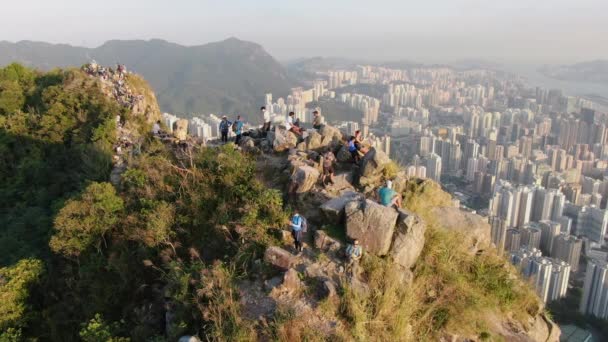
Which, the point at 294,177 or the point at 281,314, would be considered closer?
the point at 281,314

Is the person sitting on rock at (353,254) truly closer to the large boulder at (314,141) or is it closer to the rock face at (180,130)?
the large boulder at (314,141)

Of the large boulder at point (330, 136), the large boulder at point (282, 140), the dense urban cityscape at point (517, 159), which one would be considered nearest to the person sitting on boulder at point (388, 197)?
the dense urban cityscape at point (517, 159)

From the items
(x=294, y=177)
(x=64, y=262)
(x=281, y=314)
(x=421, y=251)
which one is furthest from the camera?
(x=64, y=262)

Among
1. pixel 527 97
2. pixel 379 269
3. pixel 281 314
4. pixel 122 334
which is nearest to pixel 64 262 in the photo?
pixel 122 334

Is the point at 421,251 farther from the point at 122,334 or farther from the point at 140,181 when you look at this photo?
the point at 140,181

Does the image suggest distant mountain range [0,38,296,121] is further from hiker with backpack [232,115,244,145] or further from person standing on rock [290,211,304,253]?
person standing on rock [290,211,304,253]

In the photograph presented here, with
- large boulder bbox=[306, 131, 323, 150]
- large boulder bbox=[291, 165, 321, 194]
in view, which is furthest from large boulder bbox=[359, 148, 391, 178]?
large boulder bbox=[306, 131, 323, 150]
